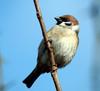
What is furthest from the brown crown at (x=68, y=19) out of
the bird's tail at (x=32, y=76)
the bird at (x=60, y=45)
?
the bird's tail at (x=32, y=76)

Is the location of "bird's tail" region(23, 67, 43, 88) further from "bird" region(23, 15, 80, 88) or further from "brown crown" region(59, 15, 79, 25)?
"brown crown" region(59, 15, 79, 25)

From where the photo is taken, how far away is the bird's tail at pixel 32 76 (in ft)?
13.0

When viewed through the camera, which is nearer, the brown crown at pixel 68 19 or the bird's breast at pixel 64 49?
the bird's breast at pixel 64 49

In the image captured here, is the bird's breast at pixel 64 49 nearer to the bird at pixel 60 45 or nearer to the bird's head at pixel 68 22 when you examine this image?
the bird at pixel 60 45

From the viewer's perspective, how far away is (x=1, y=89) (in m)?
2.68

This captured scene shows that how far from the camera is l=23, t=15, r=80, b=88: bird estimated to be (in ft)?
12.3

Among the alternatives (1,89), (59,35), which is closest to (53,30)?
(59,35)

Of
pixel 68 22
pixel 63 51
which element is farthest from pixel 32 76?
pixel 68 22

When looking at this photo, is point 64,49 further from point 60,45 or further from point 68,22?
point 68,22

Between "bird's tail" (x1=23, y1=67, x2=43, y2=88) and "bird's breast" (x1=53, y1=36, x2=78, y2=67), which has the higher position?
"bird's breast" (x1=53, y1=36, x2=78, y2=67)

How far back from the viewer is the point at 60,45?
381 centimetres

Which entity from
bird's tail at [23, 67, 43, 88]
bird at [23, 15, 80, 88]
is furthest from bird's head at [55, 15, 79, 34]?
bird's tail at [23, 67, 43, 88]

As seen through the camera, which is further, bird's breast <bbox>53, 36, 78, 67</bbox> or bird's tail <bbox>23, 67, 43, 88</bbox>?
bird's tail <bbox>23, 67, 43, 88</bbox>

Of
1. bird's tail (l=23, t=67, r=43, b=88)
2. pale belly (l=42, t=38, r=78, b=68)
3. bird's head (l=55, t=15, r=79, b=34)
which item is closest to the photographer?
pale belly (l=42, t=38, r=78, b=68)
